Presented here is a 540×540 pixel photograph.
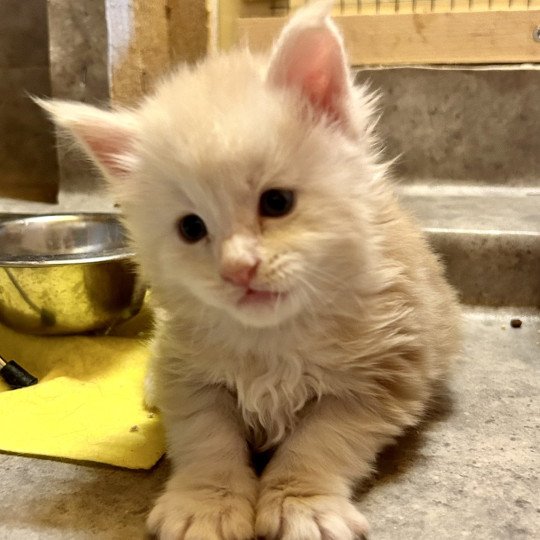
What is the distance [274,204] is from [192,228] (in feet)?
0.40

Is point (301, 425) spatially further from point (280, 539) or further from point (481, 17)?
point (481, 17)

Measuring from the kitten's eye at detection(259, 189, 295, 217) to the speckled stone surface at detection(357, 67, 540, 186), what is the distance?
162 centimetres

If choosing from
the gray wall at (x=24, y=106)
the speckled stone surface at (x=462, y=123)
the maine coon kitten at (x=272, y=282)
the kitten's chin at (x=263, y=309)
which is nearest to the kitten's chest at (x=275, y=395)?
the maine coon kitten at (x=272, y=282)

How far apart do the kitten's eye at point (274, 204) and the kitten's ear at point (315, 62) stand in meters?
0.15

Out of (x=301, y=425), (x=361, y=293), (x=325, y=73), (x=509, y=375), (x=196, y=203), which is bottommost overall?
(x=509, y=375)

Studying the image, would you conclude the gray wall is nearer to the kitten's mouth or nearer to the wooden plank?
Result: the wooden plank

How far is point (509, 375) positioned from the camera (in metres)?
1.41

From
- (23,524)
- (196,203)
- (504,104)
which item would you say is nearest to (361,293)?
(196,203)

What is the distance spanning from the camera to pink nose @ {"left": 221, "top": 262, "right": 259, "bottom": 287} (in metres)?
0.82

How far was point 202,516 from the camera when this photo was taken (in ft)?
2.75

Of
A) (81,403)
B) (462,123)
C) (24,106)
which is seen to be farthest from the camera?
(24,106)

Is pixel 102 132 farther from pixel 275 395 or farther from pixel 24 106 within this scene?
pixel 24 106

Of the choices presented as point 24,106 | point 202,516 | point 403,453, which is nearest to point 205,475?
point 202,516

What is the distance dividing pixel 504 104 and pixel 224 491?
192cm
